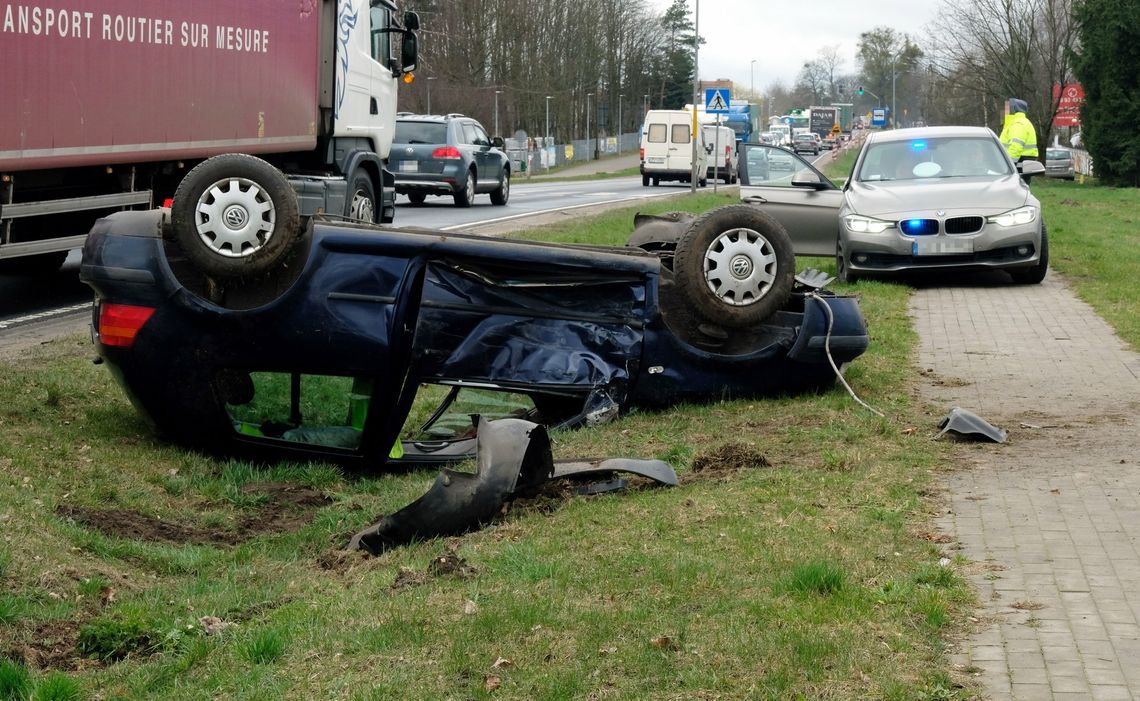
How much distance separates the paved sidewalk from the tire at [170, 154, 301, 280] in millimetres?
3548

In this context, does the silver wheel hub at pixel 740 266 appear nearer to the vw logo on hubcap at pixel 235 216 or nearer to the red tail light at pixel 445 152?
the vw logo on hubcap at pixel 235 216

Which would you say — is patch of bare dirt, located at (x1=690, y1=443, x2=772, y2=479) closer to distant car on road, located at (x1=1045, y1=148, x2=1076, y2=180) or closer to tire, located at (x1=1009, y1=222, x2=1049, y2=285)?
tire, located at (x1=1009, y1=222, x2=1049, y2=285)

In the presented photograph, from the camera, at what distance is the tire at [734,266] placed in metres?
7.83

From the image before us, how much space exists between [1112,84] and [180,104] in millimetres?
36473

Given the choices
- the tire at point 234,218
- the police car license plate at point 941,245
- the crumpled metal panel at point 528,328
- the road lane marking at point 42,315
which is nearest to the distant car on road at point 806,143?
the police car license plate at point 941,245

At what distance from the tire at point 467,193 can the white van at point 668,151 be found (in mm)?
21329

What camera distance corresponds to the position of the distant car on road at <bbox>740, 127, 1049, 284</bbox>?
1418 centimetres

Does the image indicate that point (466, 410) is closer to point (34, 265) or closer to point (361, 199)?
point (34, 265)

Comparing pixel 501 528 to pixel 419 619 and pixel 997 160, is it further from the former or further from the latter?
pixel 997 160

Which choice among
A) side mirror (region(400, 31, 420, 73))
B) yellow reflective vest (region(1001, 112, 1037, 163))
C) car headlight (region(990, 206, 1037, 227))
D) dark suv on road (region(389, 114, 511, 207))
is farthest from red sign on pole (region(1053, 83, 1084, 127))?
car headlight (region(990, 206, 1037, 227))

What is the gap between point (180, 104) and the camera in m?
13.8

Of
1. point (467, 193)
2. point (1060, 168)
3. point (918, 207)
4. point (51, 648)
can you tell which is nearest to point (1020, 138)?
point (918, 207)

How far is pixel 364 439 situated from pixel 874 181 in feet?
31.2

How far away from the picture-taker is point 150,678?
435 centimetres
